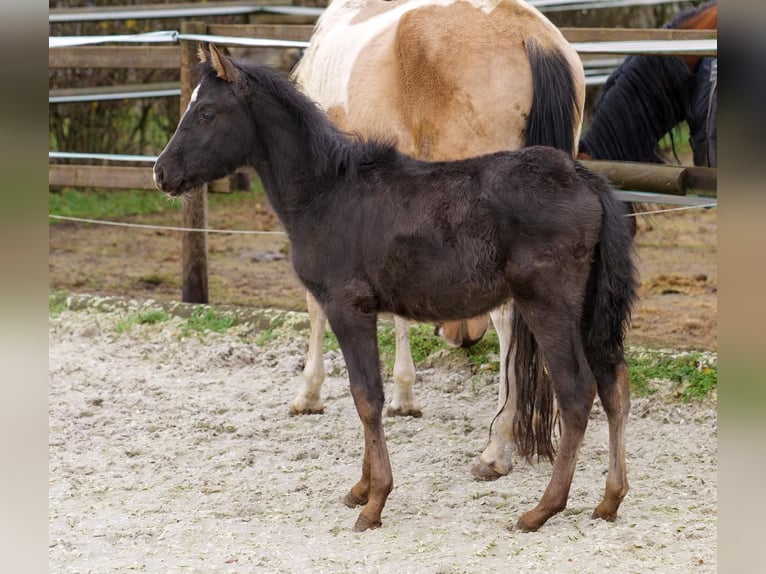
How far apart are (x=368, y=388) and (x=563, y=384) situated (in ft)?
2.37

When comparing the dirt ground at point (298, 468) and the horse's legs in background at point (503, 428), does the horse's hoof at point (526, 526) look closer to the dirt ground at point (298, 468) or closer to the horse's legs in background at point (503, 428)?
the dirt ground at point (298, 468)

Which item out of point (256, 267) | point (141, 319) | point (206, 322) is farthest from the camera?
point (256, 267)

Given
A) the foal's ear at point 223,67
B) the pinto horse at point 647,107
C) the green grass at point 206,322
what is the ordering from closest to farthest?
the foal's ear at point 223,67, the green grass at point 206,322, the pinto horse at point 647,107

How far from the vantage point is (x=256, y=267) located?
26.3 feet

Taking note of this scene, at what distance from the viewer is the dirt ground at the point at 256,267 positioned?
20.9 ft

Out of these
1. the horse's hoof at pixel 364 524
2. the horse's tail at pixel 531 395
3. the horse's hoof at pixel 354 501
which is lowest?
the horse's hoof at pixel 354 501

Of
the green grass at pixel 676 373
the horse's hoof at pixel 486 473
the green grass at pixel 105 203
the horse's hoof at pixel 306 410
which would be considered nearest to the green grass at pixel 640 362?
the green grass at pixel 676 373

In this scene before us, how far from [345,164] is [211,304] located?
11.3ft

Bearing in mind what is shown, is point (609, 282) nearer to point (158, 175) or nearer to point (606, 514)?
point (606, 514)

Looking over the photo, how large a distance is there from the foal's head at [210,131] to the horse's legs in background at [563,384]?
4.28ft

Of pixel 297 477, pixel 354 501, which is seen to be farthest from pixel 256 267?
pixel 354 501

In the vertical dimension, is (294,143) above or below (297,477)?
above
